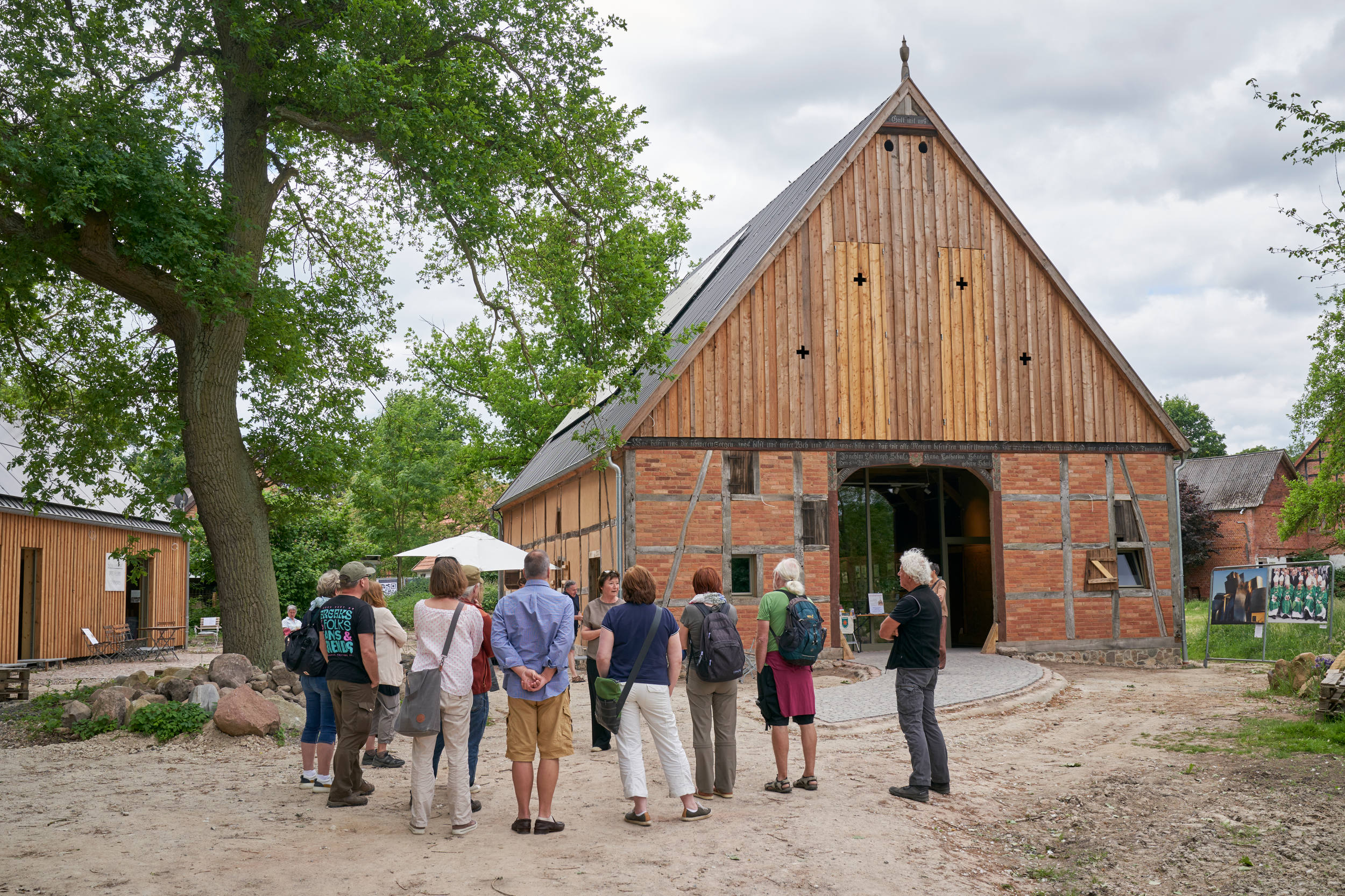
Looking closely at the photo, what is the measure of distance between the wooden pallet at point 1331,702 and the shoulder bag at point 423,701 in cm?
852

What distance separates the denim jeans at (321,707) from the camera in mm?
7238

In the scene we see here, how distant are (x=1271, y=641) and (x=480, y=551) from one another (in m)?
14.1

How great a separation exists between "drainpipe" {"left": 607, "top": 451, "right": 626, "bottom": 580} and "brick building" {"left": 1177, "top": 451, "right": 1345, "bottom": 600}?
34.6 meters

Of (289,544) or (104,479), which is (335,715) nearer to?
(104,479)

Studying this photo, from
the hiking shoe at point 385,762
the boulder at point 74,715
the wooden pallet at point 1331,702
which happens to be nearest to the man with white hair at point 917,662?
the hiking shoe at point 385,762

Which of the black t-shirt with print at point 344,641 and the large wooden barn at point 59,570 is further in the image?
the large wooden barn at point 59,570

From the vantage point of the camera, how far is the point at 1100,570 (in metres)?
17.1

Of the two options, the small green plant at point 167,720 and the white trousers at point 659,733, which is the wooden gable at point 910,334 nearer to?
the small green plant at point 167,720

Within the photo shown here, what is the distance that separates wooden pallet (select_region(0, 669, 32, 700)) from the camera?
43.4 feet

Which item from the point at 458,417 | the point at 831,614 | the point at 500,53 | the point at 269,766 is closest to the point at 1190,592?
the point at 458,417

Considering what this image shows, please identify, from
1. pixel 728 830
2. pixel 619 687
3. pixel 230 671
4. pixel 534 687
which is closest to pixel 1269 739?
pixel 728 830

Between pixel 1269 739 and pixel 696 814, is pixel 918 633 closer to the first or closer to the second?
pixel 696 814

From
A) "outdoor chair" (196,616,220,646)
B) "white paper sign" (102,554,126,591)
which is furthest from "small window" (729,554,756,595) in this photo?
"outdoor chair" (196,616,220,646)

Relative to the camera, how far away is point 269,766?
8.66 metres
